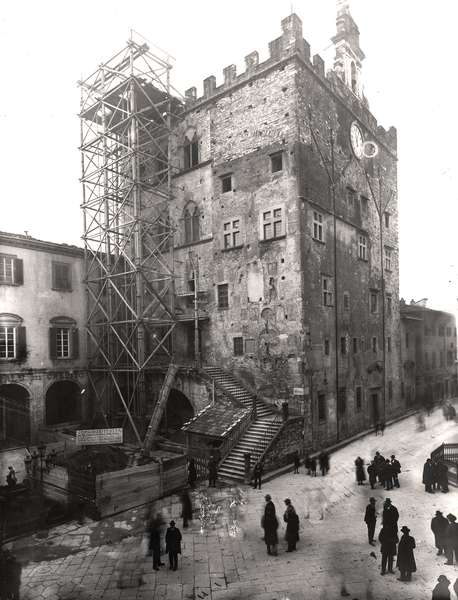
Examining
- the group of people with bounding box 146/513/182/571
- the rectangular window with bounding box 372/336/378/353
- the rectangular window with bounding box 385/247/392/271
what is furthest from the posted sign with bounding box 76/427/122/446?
the rectangular window with bounding box 385/247/392/271

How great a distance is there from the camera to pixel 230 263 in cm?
2430

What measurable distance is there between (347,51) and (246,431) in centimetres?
2567

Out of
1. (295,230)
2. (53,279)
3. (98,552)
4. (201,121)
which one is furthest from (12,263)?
(98,552)

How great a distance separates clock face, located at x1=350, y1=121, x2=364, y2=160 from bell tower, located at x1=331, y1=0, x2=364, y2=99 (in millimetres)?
2795

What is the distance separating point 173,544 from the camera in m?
10.3

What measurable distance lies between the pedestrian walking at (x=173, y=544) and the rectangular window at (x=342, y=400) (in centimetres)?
1567

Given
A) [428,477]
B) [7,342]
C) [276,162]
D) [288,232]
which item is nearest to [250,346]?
[288,232]

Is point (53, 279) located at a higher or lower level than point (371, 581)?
higher

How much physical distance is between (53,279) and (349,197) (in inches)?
755

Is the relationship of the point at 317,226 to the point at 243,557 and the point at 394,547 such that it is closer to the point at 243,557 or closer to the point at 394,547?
the point at 394,547

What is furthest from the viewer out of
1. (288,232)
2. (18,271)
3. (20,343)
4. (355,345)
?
(355,345)

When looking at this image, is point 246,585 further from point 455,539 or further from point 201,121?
point 201,121

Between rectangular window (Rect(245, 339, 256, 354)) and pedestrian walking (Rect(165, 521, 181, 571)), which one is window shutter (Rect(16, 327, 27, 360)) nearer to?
rectangular window (Rect(245, 339, 256, 354))

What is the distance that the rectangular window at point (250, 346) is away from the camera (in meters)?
22.9
